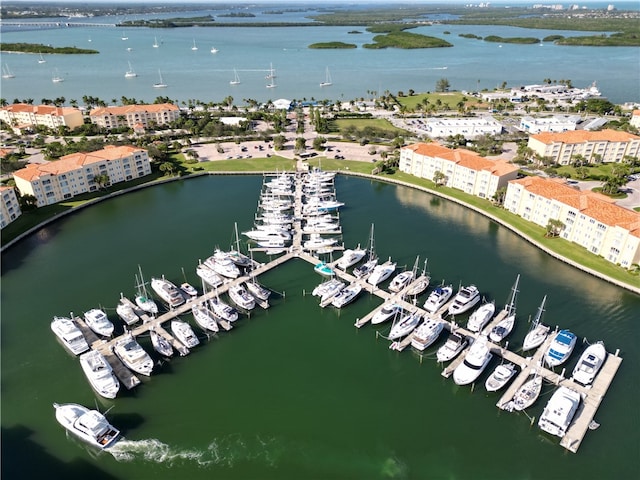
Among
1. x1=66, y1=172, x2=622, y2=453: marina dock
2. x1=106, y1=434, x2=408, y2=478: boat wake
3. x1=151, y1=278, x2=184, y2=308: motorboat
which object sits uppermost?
x1=151, y1=278, x2=184, y2=308: motorboat

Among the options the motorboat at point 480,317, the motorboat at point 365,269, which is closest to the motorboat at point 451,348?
the motorboat at point 480,317

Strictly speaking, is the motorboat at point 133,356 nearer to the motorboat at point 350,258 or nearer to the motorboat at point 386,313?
the motorboat at point 386,313

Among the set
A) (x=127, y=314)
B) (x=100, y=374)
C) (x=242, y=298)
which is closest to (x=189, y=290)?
(x=242, y=298)

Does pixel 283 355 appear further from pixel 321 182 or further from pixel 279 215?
pixel 321 182

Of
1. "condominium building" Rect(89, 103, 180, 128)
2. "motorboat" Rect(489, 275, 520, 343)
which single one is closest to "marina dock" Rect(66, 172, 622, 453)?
"motorboat" Rect(489, 275, 520, 343)

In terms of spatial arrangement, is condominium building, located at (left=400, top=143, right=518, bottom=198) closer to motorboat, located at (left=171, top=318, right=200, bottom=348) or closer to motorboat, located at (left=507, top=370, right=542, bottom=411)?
motorboat, located at (left=507, top=370, right=542, bottom=411)

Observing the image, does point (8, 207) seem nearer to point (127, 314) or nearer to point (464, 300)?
point (127, 314)
